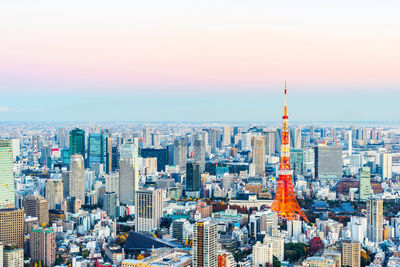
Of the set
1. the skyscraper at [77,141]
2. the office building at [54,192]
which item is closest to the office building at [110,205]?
the office building at [54,192]

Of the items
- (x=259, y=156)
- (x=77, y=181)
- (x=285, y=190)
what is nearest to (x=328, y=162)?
(x=259, y=156)

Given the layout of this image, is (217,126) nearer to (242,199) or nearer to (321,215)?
(242,199)

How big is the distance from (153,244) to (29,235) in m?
3.05

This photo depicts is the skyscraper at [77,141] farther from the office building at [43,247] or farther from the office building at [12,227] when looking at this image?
the office building at [43,247]

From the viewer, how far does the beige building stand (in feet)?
36.7

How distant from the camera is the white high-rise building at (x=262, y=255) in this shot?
36.9ft

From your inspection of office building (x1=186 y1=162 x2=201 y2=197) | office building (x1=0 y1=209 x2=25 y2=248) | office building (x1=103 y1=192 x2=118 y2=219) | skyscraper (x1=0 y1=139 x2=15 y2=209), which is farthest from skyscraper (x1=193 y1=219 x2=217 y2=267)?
office building (x1=186 y1=162 x2=201 y2=197)

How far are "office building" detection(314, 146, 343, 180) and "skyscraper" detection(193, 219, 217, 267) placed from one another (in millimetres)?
16110

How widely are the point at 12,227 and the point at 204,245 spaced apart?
5405 mm

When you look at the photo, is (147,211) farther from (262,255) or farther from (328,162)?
(328,162)

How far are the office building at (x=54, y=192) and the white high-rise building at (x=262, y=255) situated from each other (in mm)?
9233

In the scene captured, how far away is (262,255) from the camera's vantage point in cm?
1130

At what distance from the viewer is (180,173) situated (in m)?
25.3

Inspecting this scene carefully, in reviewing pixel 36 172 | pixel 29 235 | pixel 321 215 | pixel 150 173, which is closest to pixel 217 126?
pixel 150 173
